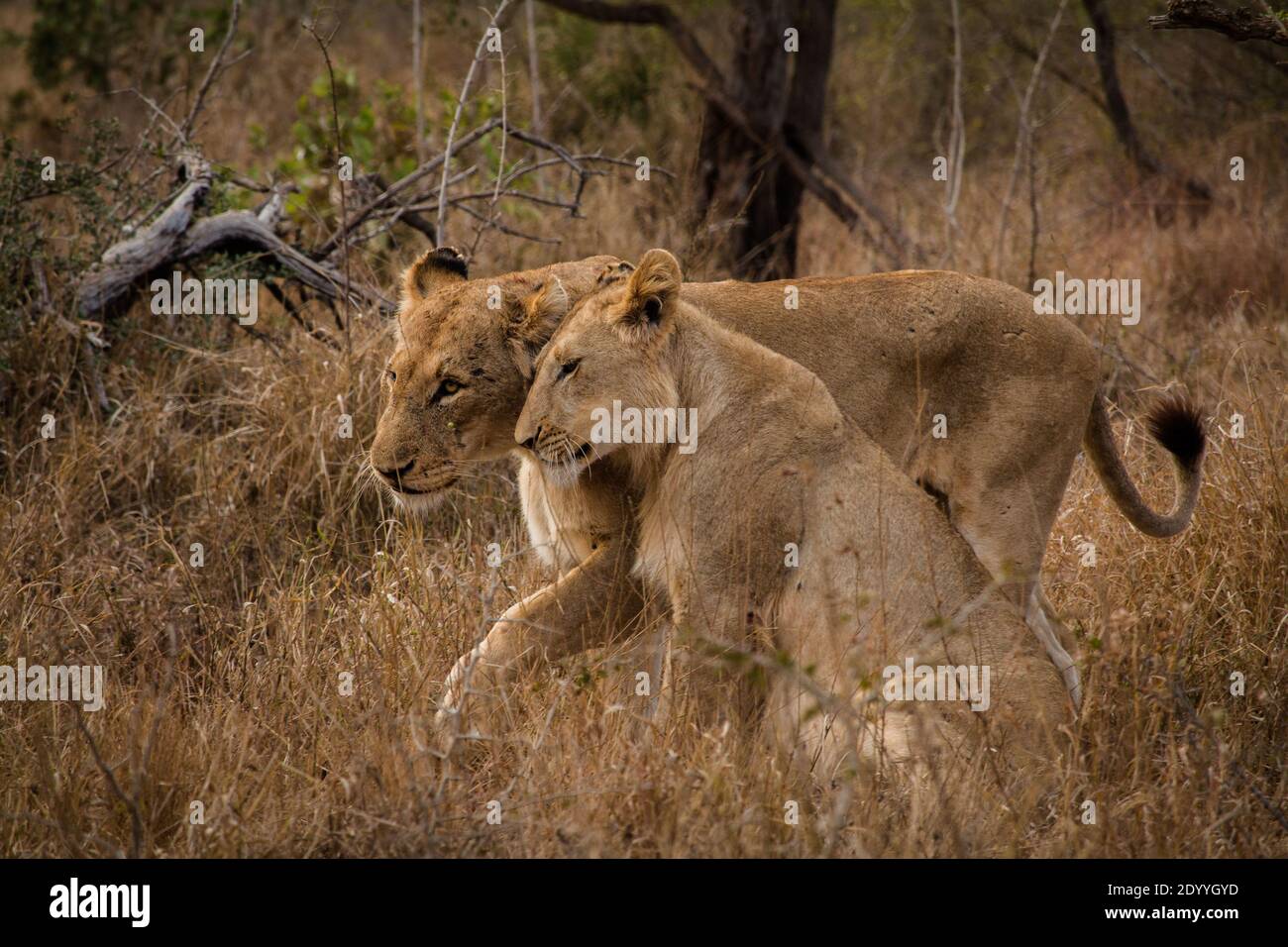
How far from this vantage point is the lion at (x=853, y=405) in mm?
4328

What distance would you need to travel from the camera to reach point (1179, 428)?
464 cm

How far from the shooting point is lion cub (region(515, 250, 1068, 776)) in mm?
3770

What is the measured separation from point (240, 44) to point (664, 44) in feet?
→ 14.2

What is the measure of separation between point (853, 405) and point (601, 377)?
41.8 inches

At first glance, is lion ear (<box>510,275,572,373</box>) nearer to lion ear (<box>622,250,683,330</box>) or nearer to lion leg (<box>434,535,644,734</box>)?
lion ear (<box>622,250,683,330</box>)

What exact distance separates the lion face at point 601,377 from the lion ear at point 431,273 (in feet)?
2.54

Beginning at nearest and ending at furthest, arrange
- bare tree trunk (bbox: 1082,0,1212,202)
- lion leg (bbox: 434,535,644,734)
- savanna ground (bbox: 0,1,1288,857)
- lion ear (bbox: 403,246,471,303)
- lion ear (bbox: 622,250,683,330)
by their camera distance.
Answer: savanna ground (bbox: 0,1,1288,857)
lion ear (bbox: 622,250,683,330)
lion leg (bbox: 434,535,644,734)
lion ear (bbox: 403,246,471,303)
bare tree trunk (bbox: 1082,0,1212,202)

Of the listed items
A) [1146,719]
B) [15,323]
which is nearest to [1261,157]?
[1146,719]

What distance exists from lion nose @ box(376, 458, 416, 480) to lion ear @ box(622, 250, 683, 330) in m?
0.79

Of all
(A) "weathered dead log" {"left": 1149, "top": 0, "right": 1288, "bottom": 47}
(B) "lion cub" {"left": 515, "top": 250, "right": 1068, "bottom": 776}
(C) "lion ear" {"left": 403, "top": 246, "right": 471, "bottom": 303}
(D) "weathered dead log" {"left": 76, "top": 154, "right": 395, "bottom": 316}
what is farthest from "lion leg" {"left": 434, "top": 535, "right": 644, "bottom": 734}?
(D) "weathered dead log" {"left": 76, "top": 154, "right": 395, "bottom": 316}

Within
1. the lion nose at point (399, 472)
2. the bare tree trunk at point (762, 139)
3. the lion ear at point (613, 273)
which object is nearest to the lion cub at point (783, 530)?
the lion ear at point (613, 273)

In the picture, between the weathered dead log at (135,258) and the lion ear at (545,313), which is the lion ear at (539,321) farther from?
the weathered dead log at (135,258)

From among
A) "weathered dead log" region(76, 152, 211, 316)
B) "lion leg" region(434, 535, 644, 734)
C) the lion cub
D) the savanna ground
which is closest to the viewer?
the savanna ground

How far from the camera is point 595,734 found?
12.5ft
